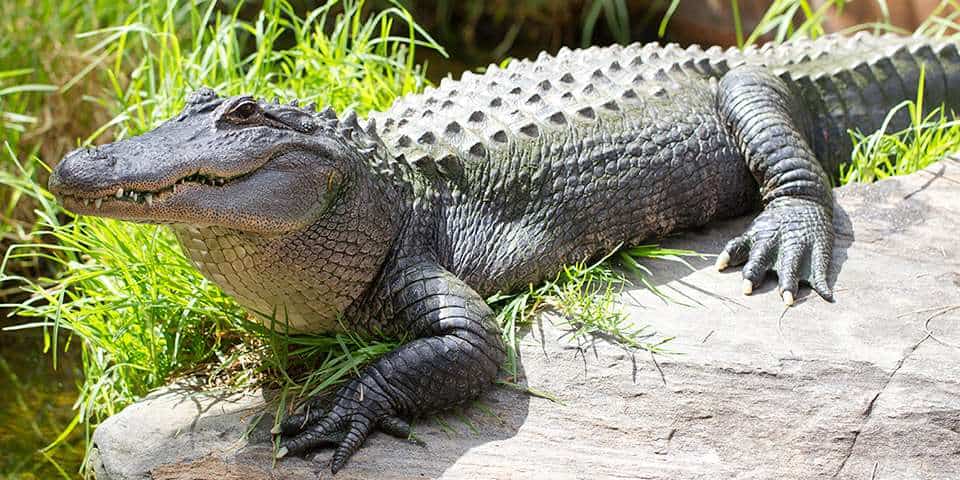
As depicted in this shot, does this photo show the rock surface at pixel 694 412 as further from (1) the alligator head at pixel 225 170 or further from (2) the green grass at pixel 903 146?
(2) the green grass at pixel 903 146

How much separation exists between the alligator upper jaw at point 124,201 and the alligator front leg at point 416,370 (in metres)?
0.89

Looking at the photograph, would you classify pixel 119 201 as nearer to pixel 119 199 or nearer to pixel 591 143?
pixel 119 199

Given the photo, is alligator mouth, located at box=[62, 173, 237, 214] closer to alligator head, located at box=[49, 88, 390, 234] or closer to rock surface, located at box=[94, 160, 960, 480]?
alligator head, located at box=[49, 88, 390, 234]

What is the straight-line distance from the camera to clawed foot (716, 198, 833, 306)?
4793 millimetres

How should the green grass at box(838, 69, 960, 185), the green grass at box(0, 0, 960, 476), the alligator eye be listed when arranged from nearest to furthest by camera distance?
the alligator eye
the green grass at box(0, 0, 960, 476)
the green grass at box(838, 69, 960, 185)

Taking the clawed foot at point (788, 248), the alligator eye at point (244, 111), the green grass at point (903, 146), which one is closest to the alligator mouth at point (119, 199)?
the alligator eye at point (244, 111)

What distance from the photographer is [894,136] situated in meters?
5.82

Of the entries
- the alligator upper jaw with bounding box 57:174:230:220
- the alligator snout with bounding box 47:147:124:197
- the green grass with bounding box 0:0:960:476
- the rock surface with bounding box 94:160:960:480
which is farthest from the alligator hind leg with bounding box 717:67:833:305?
the alligator snout with bounding box 47:147:124:197

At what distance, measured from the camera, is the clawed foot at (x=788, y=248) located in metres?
4.79

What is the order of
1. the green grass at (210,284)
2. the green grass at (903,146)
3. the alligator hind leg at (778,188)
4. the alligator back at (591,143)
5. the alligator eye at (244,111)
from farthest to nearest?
the green grass at (903,146) → the alligator hind leg at (778,188) → the alligator back at (591,143) → the green grass at (210,284) → the alligator eye at (244,111)

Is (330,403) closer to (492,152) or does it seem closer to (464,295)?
(464,295)

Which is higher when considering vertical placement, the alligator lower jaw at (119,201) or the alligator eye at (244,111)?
the alligator eye at (244,111)

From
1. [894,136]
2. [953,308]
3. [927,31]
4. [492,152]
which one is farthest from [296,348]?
[927,31]

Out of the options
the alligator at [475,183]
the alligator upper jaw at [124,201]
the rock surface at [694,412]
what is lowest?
the rock surface at [694,412]
